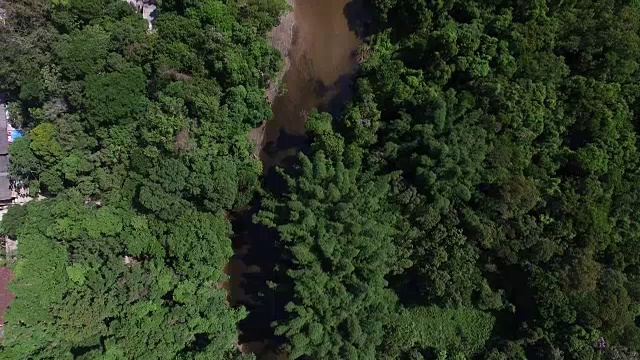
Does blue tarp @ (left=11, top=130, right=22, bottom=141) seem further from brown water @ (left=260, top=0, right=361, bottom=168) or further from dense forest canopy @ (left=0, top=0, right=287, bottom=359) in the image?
brown water @ (left=260, top=0, right=361, bottom=168)

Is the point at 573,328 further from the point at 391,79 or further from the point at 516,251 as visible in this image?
the point at 391,79

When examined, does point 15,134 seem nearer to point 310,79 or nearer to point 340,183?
point 310,79

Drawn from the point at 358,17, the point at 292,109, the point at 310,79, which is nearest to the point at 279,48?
the point at 310,79

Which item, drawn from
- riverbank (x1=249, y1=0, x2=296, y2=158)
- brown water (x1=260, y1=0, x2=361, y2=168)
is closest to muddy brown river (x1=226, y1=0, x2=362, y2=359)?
brown water (x1=260, y1=0, x2=361, y2=168)

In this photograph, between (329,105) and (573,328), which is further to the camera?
(329,105)

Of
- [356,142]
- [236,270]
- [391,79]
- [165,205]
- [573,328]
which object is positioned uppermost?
[391,79]

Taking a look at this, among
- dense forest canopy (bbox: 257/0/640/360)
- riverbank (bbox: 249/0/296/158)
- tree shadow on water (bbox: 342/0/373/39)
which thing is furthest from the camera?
tree shadow on water (bbox: 342/0/373/39)

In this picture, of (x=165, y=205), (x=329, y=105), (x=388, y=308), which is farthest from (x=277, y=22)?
(x=388, y=308)
